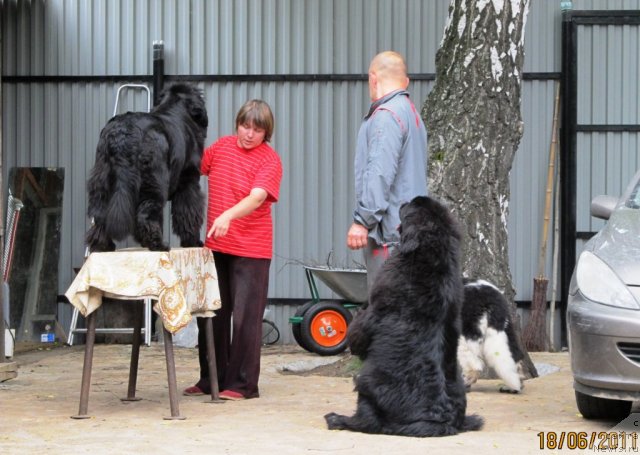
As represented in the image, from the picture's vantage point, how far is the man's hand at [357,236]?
603 centimetres

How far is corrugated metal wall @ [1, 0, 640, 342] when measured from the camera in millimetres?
11117

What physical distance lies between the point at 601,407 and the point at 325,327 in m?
4.32

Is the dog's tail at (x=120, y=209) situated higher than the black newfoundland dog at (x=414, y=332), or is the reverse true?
the dog's tail at (x=120, y=209)

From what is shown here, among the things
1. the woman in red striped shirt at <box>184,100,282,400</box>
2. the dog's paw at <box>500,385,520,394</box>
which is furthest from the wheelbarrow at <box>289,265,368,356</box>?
the woman in red striped shirt at <box>184,100,282,400</box>

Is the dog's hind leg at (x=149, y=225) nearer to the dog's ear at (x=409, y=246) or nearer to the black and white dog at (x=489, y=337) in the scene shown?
the dog's ear at (x=409, y=246)

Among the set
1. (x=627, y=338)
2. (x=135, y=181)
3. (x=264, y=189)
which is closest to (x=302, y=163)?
(x=264, y=189)

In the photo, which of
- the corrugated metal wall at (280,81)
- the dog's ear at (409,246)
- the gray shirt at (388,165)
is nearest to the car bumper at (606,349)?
the dog's ear at (409,246)

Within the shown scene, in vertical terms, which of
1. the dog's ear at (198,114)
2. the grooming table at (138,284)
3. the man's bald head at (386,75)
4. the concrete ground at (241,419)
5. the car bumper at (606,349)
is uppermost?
the man's bald head at (386,75)

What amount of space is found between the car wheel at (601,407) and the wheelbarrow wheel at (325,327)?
4.07 meters

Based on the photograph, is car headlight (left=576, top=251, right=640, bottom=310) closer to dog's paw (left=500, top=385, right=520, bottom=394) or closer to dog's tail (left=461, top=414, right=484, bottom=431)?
dog's tail (left=461, top=414, right=484, bottom=431)

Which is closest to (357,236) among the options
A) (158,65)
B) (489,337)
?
(489,337)

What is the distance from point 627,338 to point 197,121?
2.82 meters

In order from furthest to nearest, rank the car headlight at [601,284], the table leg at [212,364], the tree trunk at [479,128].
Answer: the tree trunk at [479,128] → the table leg at [212,364] → the car headlight at [601,284]

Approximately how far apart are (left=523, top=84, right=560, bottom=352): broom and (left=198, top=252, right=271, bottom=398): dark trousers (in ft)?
13.9
